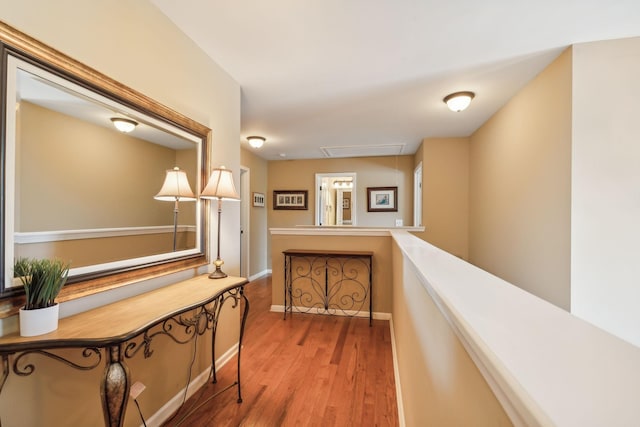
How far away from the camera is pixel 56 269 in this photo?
98 centimetres

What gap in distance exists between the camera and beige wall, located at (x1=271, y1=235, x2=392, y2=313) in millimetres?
3150

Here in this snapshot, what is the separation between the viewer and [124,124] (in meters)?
1.40

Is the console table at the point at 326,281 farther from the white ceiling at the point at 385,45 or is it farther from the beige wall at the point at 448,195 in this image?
the white ceiling at the point at 385,45

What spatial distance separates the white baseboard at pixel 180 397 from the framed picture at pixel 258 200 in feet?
10.6

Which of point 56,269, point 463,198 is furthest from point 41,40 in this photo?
point 463,198

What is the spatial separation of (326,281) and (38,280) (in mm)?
2611

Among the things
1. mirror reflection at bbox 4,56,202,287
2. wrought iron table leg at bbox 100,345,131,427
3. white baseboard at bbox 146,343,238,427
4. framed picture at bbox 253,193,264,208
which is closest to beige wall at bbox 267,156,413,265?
framed picture at bbox 253,193,264,208

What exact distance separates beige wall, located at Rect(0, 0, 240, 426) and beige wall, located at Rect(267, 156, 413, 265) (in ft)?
10.8

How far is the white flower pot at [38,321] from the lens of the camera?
92 cm

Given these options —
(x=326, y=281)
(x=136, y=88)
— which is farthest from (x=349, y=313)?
(x=136, y=88)

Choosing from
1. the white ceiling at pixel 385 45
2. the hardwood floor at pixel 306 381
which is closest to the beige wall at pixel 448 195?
A: the white ceiling at pixel 385 45

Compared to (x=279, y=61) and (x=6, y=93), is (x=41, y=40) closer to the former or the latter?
(x=6, y=93)

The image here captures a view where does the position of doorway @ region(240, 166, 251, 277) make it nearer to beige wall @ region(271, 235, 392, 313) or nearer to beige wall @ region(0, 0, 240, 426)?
beige wall @ region(271, 235, 392, 313)

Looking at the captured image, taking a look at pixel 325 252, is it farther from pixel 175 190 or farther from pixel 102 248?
pixel 102 248
